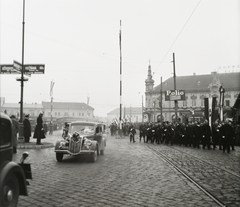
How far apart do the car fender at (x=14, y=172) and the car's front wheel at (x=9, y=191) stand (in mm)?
79

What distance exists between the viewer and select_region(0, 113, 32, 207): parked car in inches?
172

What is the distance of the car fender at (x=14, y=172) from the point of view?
436 cm

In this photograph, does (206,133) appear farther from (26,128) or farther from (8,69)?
(8,69)

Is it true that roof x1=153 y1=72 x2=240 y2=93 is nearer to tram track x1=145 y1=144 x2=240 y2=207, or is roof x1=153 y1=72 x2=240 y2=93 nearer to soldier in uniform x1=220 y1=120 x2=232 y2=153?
soldier in uniform x1=220 y1=120 x2=232 y2=153

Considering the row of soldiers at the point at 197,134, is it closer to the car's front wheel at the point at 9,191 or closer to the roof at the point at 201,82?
the car's front wheel at the point at 9,191

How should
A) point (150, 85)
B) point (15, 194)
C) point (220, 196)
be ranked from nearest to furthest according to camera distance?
1. point (15, 194)
2. point (220, 196)
3. point (150, 85)

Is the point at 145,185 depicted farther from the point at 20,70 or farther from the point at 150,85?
the point at 150,85

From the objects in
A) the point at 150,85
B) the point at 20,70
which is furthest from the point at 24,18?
the point at 150,85

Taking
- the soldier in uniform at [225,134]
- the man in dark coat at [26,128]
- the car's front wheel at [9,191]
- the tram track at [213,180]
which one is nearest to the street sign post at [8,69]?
the man in dark coat at [26,128]

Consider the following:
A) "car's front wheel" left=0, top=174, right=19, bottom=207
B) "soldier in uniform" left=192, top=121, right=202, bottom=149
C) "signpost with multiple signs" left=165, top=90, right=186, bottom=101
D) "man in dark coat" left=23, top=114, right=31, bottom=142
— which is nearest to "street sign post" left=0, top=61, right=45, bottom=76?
"man in dark coat" left=23, top=114, right=31, bottom=142

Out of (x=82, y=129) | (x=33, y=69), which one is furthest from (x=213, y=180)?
(x=33, y=69)

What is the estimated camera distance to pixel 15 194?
15.4ft

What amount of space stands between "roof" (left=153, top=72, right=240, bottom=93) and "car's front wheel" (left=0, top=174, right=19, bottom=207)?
83.4m

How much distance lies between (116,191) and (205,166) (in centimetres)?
491
